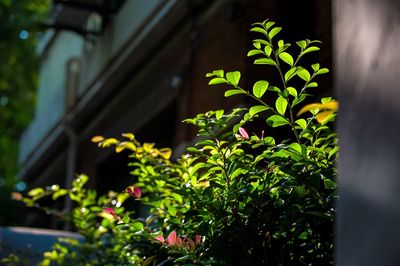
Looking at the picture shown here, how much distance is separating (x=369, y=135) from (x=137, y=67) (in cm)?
742

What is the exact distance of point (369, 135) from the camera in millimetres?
1633

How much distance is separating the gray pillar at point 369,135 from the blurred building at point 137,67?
3818 mm

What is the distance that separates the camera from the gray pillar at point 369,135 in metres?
1.54

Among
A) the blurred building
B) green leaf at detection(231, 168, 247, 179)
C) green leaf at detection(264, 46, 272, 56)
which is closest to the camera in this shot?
green leaf at detection(264, 46, 272, 56)

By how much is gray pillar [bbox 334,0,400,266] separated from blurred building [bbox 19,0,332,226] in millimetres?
3818

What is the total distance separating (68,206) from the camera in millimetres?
10672

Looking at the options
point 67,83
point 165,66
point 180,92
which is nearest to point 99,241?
point 180,92

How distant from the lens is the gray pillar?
5.06ft

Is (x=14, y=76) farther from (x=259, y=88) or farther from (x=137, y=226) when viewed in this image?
(x=259, y=88)

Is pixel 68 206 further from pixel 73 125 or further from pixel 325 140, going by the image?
pixel 325 140

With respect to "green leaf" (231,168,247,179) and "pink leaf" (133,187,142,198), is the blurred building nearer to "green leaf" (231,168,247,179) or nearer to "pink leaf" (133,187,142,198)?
"pink leaf" (133,187,142,198)

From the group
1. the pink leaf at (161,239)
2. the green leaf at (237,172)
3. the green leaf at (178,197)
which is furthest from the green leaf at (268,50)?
the pink leaf at (161,239)

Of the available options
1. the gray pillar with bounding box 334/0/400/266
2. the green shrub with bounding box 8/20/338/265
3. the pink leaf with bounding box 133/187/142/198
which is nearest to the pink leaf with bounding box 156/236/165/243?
the green shrub with bounding box 8/20/338/265

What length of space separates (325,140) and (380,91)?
1094 mm
